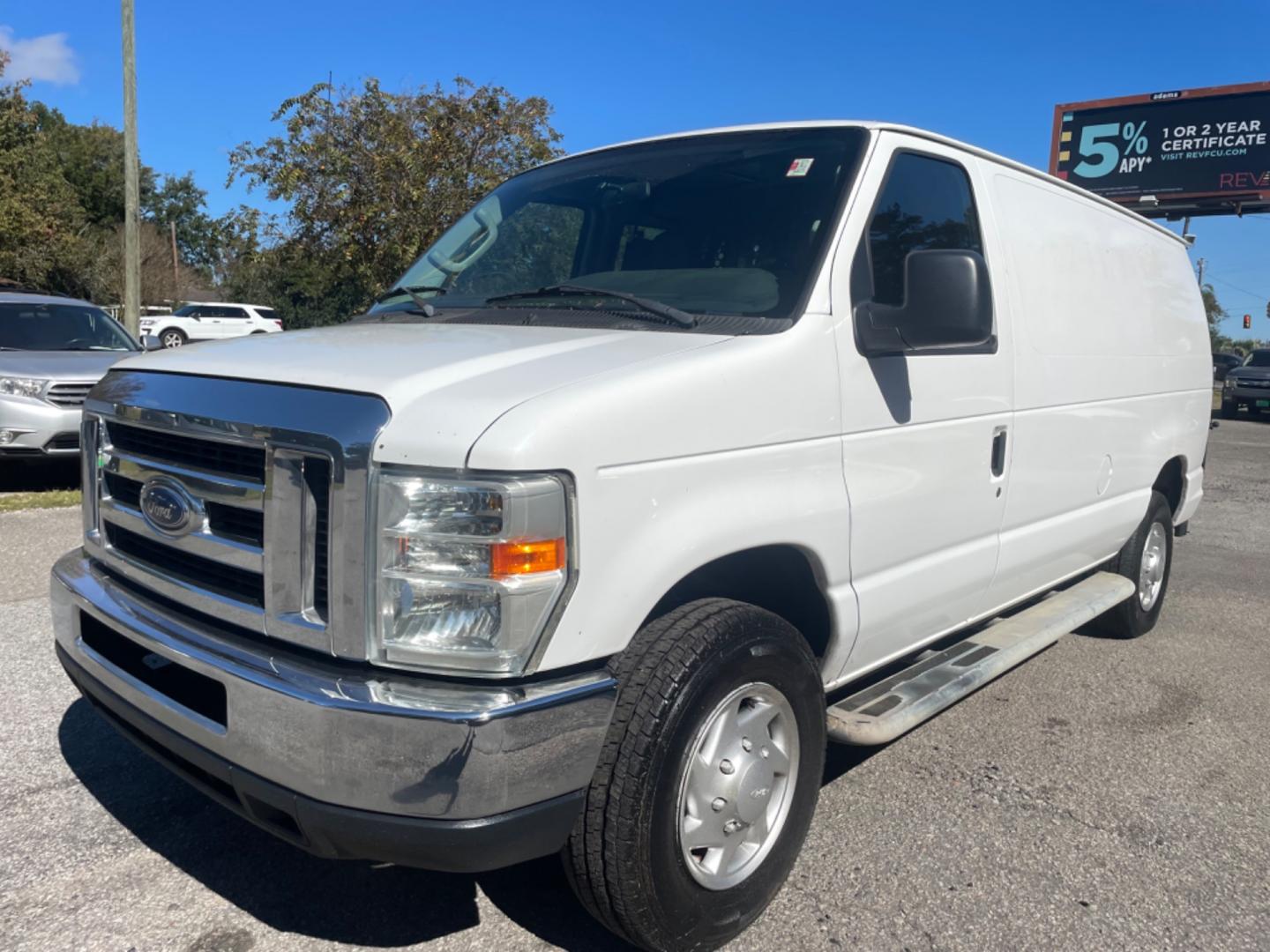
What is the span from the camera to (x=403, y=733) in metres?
2.04

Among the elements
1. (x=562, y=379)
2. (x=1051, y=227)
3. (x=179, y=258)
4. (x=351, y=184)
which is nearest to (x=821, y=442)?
(x=562, y=379)

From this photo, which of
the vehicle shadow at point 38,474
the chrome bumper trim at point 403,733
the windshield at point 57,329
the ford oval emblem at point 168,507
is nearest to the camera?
the chrome bumper trim at point 403,733

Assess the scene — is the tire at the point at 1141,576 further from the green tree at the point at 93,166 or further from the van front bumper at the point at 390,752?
the green tree at the point at 93,166

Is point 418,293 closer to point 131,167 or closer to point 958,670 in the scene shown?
point 958,670

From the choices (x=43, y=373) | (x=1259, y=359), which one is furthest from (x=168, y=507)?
(x=1259, y=359)

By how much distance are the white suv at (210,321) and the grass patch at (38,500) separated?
25.3 metres

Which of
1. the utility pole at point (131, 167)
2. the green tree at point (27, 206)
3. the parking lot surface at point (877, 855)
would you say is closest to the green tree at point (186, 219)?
the green tree at point (27, 206)

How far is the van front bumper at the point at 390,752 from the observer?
2.05 m

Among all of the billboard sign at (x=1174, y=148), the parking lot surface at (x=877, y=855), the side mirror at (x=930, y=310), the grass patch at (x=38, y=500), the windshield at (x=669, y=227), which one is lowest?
the parking lot surface at (x=877, y=855)

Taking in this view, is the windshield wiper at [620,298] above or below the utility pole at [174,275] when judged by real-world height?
below

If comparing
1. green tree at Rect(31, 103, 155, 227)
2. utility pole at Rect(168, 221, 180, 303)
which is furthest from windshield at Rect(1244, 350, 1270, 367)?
green tree at Rect(31, 103, 155, 227)

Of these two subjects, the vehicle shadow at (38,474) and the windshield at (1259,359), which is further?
the windshield at (1259,359)

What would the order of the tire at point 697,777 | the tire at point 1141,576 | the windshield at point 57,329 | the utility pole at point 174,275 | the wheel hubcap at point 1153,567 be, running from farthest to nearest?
the utility pole at point 174,275
the windshield at point 57,329
the wheel hubcap at point 1153,567
the tire at point 1141,576
the tire at point 697,777

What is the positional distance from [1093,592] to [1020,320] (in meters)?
1.68
